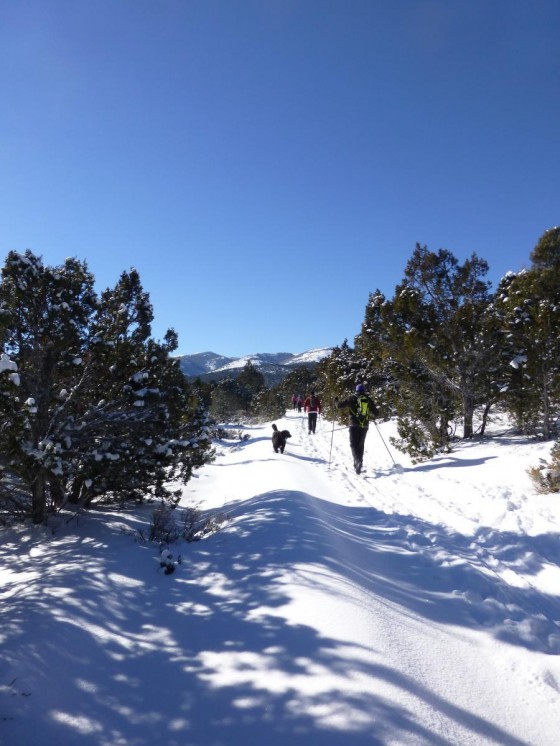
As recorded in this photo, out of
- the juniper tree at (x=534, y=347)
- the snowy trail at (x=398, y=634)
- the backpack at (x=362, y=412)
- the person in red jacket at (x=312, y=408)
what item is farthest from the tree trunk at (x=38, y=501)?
the person in red jacket at (x=312, y=408)

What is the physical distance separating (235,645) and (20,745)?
4.01 ft

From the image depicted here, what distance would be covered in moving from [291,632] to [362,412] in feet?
23.1

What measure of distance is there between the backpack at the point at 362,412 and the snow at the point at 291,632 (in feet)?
12.2

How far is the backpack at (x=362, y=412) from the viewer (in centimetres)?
935

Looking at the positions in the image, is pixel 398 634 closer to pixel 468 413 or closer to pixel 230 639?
pixel 230 639

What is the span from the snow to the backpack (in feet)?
12.2

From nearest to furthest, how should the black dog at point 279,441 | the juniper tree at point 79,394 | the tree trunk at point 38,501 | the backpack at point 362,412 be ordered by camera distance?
the juniper tree at point 79,394 < the tree trunk at point 38,501 < the backpack at point 362,412 < the black dog at point 279,441

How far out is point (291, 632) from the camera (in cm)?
267

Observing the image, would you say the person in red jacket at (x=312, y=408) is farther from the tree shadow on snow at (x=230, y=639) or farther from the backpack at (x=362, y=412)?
the tree shadow on snow at (x=230, y=639)

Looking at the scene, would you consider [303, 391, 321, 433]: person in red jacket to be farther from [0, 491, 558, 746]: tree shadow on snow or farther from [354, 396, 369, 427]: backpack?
[0, 491, 558, 746]: tree shadow on snow

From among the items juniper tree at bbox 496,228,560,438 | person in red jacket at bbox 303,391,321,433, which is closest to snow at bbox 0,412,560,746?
juniper tree at bbox 496,228,560,438

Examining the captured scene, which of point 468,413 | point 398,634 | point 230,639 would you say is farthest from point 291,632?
point 468,413

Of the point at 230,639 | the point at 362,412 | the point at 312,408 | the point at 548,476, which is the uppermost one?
the point at 312,408

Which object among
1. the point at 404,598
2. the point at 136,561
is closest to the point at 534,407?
the point at 404,598
